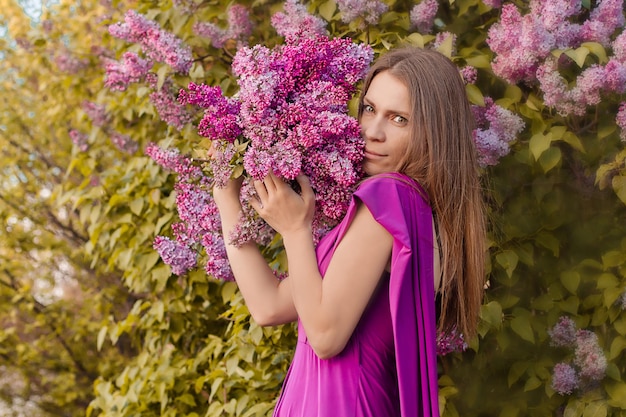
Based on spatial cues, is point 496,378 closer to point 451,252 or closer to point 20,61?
point 451,252

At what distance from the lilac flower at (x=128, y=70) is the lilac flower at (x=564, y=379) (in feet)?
5.67

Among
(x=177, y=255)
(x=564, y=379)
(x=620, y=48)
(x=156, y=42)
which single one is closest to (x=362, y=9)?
(x=156, y=42)

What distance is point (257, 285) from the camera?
1.94 m

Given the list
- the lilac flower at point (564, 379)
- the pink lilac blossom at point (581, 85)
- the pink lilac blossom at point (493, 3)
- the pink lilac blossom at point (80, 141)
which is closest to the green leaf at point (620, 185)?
the pink lilac blossom at point (581, 85)

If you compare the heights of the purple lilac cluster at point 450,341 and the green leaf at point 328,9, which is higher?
the green leaf at point 328,9

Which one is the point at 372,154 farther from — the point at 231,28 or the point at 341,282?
the point at 231,28

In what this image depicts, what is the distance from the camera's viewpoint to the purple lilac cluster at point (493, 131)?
8.35 ft

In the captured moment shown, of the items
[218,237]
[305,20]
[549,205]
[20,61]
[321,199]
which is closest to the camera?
[321,199]

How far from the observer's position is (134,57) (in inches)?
115

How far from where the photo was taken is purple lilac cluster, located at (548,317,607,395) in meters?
2.81

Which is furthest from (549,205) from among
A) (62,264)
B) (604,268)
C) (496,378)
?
(62,264)

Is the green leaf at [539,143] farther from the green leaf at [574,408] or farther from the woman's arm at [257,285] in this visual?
the woman's arm at [257,285]

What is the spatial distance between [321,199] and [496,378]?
5.23 ft

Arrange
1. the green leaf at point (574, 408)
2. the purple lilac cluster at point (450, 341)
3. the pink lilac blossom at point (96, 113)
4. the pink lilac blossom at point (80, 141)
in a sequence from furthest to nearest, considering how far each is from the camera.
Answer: the pink lilac blossom at point (80, 141) < the pink lilac blossom at point (96, 113) < the green leaf at point (574, 408) < the purple lilac cluster at point (450, 341)
